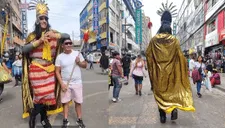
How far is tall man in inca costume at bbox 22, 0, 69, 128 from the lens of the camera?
4.27m

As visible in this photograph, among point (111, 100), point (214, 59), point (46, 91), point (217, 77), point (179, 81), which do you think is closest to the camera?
point (46, 91)

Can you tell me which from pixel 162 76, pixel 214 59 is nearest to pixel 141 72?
pixel 162 76

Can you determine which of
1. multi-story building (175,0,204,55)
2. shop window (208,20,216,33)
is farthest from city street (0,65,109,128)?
multi-story building (175,0,204,55)

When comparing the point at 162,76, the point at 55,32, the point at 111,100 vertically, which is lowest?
the point at 111,100

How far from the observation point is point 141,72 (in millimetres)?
9164

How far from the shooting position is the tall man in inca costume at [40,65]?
4.27 m

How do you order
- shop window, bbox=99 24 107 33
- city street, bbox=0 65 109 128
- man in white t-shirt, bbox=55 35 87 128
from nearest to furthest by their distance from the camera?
man in white t-shirt, bbox=55 35 87 128
city street, bbox=0 65 109 128
shop window, bbox=99 24 107 33

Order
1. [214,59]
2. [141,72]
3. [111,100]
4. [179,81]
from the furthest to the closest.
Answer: [214,59]
[141,72]
[111,100]
[179,81]

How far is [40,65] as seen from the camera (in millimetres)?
4285

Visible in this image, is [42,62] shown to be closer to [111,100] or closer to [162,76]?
[162,76]

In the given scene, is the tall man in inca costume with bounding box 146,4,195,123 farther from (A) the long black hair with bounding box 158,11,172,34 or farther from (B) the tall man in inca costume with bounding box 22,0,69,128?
(B) the tall man in inca costume with bounding box 22,0,69,128

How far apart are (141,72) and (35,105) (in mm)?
5229

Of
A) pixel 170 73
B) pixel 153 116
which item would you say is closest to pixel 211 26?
pixel 153 116

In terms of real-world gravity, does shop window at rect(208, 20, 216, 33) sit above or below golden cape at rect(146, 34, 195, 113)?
above
